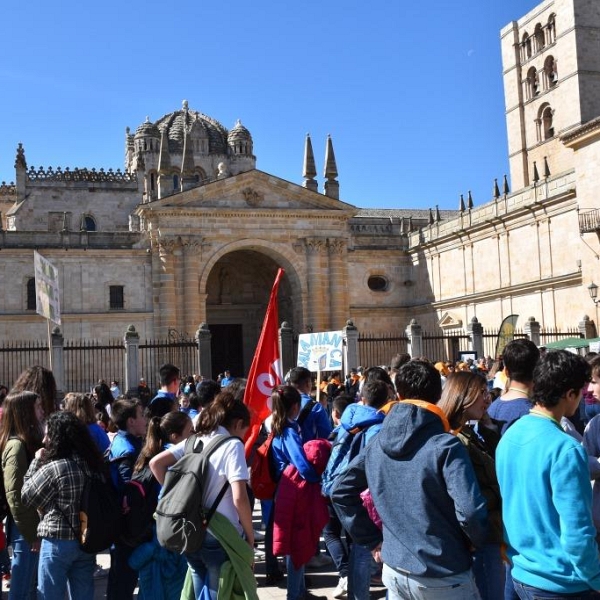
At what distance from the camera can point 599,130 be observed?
26.7m

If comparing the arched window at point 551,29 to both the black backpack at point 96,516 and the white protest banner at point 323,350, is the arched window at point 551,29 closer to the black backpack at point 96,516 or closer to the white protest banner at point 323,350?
the white protest banner at point 323,350

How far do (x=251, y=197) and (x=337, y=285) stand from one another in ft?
19.6

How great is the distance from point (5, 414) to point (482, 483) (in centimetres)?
364

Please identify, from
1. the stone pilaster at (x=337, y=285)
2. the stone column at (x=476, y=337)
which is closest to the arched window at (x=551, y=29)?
the stone pilaster at (x=337, y=285)

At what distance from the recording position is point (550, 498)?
3543 mm

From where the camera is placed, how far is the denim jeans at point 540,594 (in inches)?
138

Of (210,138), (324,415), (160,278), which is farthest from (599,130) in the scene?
(210,138)

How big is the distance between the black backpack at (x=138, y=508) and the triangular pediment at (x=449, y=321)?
3172 centimetres

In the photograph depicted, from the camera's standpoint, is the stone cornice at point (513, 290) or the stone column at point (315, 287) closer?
the stone cornice at point (513, 290)

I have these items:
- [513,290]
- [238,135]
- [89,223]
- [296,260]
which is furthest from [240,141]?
[513,290]

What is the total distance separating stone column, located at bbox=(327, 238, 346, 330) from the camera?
3675cm

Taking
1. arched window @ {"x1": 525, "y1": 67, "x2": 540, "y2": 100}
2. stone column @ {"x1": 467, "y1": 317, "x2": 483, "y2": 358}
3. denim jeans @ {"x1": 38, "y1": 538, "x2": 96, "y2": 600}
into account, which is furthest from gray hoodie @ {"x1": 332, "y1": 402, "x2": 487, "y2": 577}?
arched window @ {"x1": 525, "y1": 67, "x2": 540, "y2": 100}

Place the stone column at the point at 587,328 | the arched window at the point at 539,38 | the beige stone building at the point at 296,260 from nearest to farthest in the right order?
the stone column at the point at 587,328, the beige stone building at the point at 296,260, the arched window at the point at 539,38

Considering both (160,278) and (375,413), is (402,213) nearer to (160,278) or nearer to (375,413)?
(160,278)
